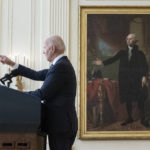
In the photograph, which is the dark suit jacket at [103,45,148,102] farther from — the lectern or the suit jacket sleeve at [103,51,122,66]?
the lectern

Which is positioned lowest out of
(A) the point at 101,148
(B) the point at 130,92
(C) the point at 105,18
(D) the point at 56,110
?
(A) the point at 101,148

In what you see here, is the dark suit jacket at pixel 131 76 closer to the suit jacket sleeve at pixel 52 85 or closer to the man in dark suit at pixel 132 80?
the man in dark suit at pixel 132 80

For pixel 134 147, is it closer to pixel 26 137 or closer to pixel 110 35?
pixel 110 35

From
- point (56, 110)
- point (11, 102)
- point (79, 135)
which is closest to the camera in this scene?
point (11, 102)

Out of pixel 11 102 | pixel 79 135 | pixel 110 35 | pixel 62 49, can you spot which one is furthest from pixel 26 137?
pixel 110 35

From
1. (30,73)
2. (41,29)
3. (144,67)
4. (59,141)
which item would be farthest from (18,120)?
(144,67)

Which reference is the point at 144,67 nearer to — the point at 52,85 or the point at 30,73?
the point at 30,73

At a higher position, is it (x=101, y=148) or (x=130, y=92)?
(x=130, y=92)

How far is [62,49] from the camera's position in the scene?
156 inches

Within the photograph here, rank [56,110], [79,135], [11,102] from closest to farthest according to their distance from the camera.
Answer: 1. [11,102]
2. [56,110]
3. [79,135]

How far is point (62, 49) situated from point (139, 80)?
4.84m

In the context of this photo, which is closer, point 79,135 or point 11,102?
point 11,102

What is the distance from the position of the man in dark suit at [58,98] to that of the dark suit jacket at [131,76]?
4705 mm

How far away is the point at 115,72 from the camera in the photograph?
8.58 m
